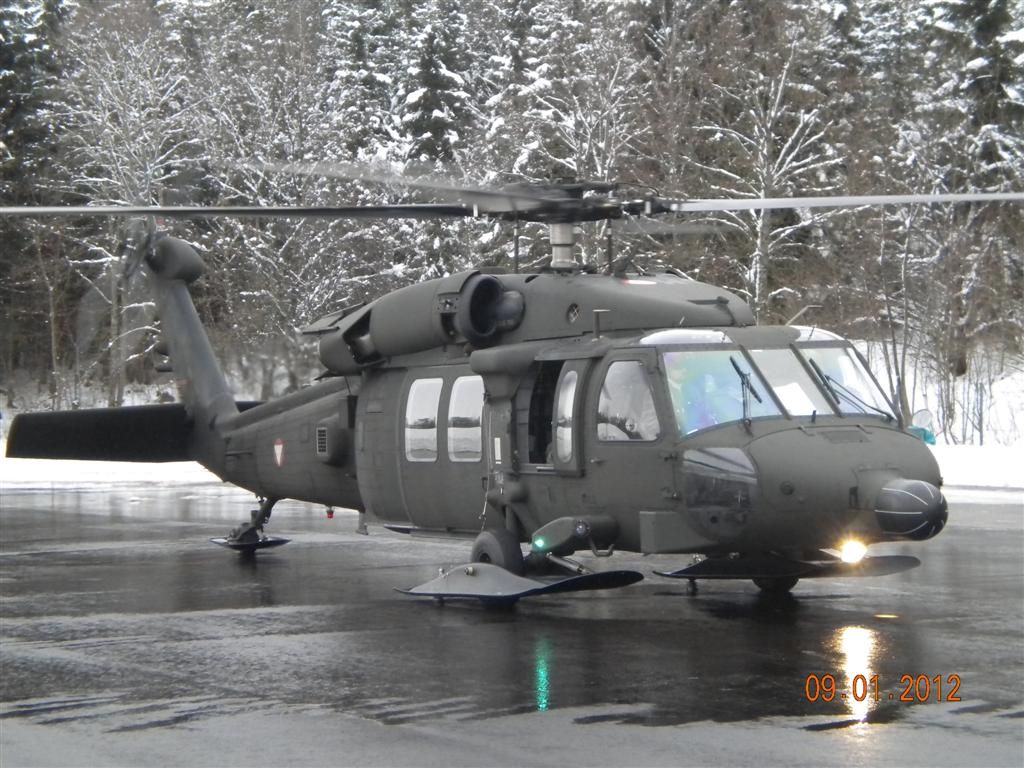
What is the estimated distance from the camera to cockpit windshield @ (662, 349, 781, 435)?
977cm

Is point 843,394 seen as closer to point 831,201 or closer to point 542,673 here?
point 831,201

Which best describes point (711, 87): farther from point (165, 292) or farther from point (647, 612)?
point (647, 612)

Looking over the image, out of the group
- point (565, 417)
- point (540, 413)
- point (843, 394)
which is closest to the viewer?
point (843, 394)

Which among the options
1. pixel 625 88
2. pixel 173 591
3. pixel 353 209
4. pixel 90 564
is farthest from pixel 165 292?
pixel 625 88

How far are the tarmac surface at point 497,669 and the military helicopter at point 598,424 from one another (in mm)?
617

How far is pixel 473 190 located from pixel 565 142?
24.0 metres

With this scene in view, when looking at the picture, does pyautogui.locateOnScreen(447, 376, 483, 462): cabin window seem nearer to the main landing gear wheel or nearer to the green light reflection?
the green light reflection

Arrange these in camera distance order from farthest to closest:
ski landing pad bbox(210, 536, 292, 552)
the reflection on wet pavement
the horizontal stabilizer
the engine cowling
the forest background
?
the forest background
ski landing pad bbox(210, 536, 292, 552)
the horizontal stabilizer
the engine cowling
the reflection on wet pavement

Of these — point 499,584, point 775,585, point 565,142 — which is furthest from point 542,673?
point 565,142

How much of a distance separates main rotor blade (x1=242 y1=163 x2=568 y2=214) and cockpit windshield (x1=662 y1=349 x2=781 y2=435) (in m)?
1.70

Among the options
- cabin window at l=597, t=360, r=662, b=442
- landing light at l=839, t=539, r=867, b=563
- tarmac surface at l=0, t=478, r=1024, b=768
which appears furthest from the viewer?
cabin window at l=597, t=360, r=662, b=442

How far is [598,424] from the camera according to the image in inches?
409
